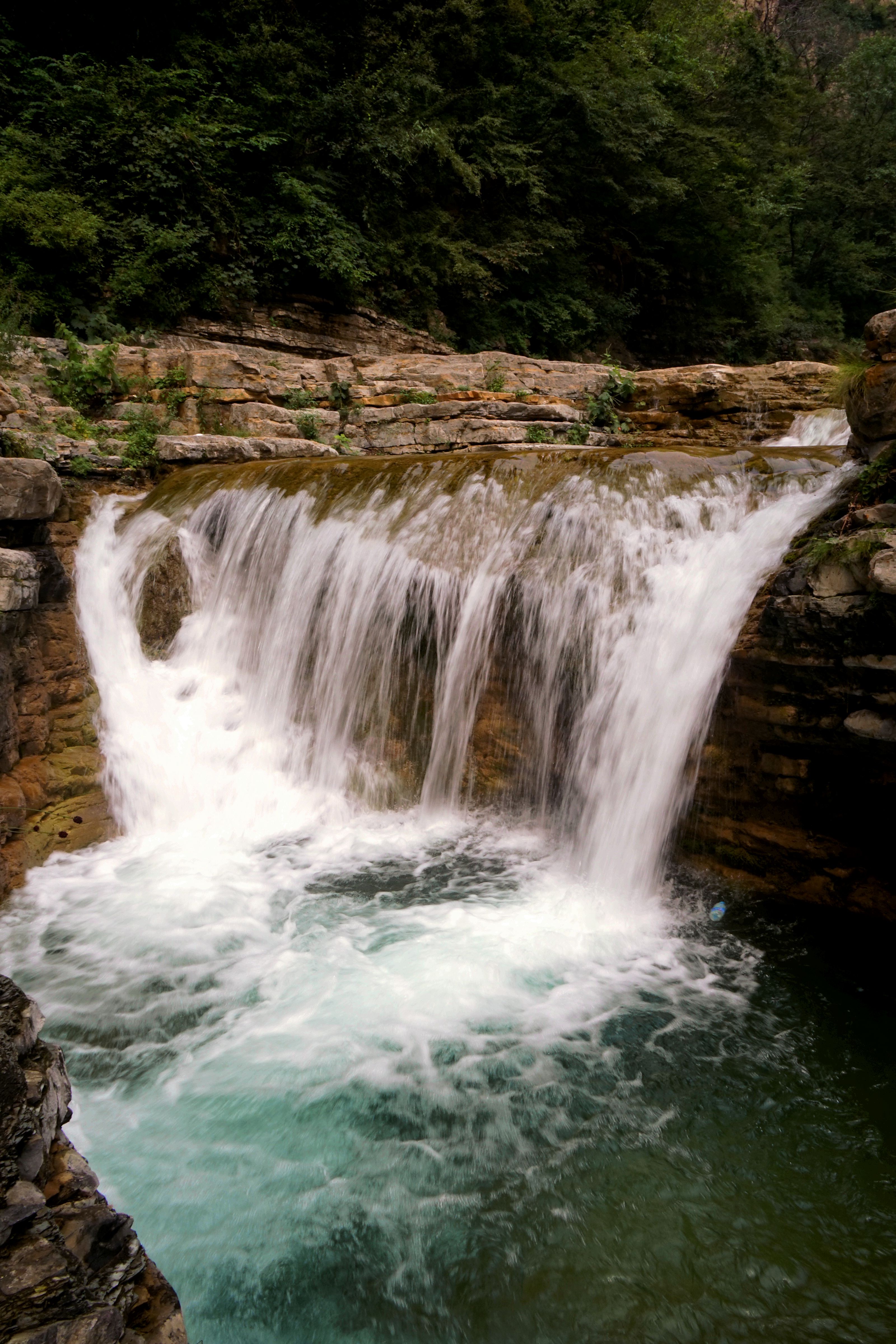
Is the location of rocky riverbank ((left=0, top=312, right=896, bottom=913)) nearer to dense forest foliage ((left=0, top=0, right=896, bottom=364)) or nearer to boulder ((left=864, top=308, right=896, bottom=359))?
boulder ((left=864, top=308, right=896, bottom=359))

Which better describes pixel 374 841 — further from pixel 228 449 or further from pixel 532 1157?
pixel 228 449

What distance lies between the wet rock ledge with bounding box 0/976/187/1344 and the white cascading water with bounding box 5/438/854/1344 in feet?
2.93

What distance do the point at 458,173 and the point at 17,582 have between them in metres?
14.0

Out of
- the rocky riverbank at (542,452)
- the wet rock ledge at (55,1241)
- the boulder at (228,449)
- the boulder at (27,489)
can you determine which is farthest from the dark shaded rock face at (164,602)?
the wet rock ledge at (55,1241)

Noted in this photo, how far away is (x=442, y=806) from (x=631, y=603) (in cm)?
227

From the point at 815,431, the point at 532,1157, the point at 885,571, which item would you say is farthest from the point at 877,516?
the point at 815,431

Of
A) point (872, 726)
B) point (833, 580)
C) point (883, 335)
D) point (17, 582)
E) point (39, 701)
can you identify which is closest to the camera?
point (872, 726)

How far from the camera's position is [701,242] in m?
19.4

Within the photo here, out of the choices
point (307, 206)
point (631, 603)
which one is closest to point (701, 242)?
point (307, 206)

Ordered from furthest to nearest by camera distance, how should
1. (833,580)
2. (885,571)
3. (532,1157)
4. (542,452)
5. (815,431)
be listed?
(815,431) < (542,452) < (833,580) < (885,571) < (532,1157)

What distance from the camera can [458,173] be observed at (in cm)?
1570

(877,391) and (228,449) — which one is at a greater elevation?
(877,391)

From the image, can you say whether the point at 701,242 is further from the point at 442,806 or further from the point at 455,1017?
the point at 455,1017

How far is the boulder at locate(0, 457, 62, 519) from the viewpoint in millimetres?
5977
